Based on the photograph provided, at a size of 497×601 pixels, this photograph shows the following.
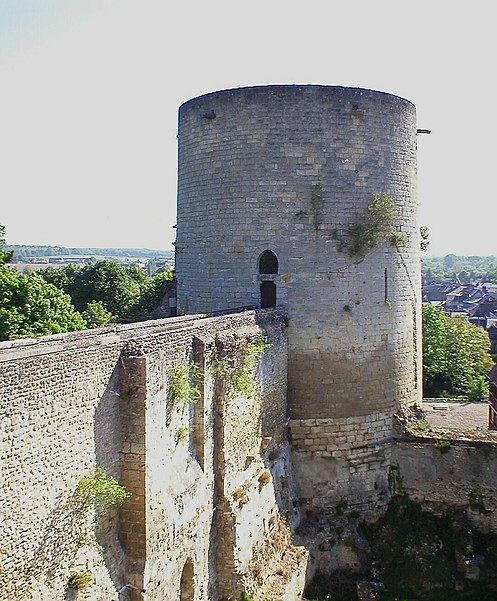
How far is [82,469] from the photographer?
921 centimetres

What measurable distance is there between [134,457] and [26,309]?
11.6 meters

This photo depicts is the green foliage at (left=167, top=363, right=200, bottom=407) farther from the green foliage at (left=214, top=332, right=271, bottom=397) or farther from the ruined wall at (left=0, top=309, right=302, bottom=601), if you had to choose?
the green foliage at (left=214, top=332, right=271, bottom=397)

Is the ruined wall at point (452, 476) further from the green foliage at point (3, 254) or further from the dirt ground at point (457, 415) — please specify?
the green foliage at point (3, 254)

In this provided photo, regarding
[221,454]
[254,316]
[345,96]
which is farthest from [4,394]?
[345,96]

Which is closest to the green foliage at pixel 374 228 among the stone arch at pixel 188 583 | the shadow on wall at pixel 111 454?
the shadow on wall at pixel 111 454

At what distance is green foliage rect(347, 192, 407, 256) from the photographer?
16031 mm

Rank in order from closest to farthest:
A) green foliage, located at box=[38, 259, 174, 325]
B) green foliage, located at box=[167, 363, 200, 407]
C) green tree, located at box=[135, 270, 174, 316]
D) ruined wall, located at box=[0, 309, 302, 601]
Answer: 1. ruined wall, located at box=[0, 309, 302, 601]
2. green foliage, located at box=[167, 363, 200, 407]
3. green tree, located at box=[135, 270, 174, 316]
4. green foliage, located at box=[38, 259, 174, 325]

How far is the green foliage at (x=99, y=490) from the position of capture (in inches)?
359

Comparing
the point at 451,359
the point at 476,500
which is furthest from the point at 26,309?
the point at 451,359

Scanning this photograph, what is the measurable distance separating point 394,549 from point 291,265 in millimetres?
7114

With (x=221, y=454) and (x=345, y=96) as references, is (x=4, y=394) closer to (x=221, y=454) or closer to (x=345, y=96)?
(x=221, y=454)

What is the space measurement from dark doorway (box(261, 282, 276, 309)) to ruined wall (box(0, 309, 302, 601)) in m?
1.38

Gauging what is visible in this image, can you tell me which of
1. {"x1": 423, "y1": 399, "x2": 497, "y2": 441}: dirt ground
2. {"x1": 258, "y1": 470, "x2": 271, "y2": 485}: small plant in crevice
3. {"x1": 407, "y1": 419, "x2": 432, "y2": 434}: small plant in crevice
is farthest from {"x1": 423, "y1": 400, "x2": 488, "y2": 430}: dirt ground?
{"x1": 258, "y1": 470, "x2": 271, "y2": 485}: small plant in crevice

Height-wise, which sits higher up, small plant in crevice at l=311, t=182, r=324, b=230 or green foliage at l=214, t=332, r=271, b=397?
small plant in crevice at l=311, t=182, r=324, b=230
